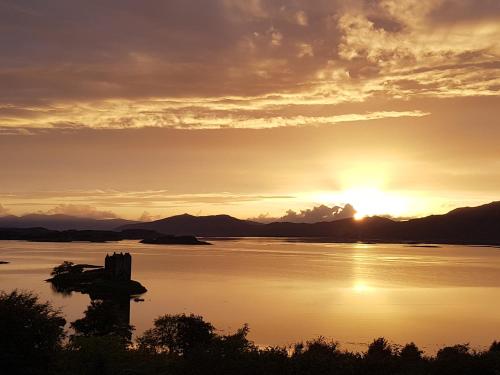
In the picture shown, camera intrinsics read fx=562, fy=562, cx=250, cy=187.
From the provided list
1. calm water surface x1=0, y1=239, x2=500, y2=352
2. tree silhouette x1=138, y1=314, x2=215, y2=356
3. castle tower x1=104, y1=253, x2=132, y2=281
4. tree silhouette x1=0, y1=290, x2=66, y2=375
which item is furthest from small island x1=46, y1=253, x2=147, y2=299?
tree silhouette x1=0, y1=290, x2=66, y2=375

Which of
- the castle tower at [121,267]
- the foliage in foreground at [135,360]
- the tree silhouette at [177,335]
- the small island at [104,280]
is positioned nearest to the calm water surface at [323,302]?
the small island at [104,280]

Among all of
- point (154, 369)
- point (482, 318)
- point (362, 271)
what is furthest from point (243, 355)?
point (362, 271)

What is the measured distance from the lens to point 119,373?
36406mm

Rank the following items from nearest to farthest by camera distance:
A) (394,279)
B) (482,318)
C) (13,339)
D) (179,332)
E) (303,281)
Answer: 1. (13,339)
2. (179,332)
3. (482,318)
4. (303,281)
5. (394,279)

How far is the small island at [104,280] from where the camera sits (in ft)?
401

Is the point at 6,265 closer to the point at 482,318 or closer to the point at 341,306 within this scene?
the point at 341,306

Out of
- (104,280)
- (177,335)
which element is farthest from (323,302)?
(177,335)

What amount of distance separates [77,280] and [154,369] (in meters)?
105

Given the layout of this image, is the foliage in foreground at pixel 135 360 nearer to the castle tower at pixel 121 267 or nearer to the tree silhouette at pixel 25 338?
the tree silhouette at pixel 25 338

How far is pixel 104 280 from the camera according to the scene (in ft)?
433

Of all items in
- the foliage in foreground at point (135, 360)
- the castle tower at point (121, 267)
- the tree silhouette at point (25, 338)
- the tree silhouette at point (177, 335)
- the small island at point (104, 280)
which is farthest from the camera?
the castle tower at point (121, 267)

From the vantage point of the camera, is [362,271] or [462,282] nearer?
[462,282]

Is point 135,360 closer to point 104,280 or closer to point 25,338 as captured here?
point 25,338

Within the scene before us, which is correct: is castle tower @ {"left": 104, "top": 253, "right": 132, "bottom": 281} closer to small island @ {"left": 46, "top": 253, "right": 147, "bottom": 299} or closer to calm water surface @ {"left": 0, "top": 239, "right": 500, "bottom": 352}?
small island @ {"left": 46, "top": 253, "right": 147, "bottom": 299}
